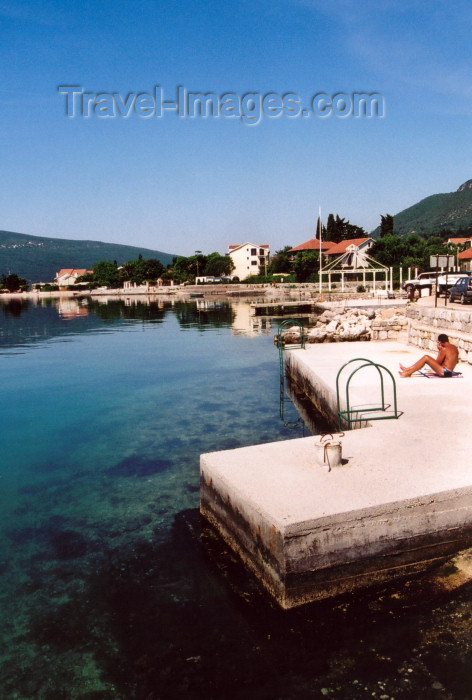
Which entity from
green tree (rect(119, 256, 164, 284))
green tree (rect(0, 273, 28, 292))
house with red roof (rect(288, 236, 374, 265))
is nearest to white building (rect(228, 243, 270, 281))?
house with red roof (rect(288, 236, 374, 265))

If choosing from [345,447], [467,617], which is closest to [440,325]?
[345,447]

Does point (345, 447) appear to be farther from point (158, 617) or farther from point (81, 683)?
point (81, 683)

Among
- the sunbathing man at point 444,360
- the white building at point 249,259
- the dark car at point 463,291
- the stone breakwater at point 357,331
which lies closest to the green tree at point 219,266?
the white building at point 249,259

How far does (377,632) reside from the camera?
5.40 metres

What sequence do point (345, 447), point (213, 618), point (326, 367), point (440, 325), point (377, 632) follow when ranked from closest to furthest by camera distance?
1. point (377, 632)
2. point (213, 618)
3. point (345, 447)
4. point (326, 367)
5. point (440, 325)

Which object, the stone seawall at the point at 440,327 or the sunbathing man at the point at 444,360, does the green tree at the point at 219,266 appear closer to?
the stone seawall at the point at 440,327

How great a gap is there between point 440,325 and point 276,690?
13.5 m

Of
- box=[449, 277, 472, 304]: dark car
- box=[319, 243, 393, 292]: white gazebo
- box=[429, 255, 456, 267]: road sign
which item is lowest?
box=[449, 277, 472, 304]: dark car

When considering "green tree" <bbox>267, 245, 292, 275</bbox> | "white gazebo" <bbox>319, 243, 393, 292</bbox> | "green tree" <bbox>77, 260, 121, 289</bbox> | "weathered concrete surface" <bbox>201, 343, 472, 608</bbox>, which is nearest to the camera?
"weathered concrete surface" <bbox>201, 343, 472, 608</bbox>

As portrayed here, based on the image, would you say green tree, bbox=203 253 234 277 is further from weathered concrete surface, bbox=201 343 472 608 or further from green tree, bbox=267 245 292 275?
weathered concrete surface, bbox=201 343 472 608

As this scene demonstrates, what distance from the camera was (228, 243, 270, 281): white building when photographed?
126 m

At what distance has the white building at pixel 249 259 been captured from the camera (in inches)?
4956

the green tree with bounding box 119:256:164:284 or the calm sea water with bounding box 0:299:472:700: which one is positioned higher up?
the green tree with bounding box 119:256:164:284

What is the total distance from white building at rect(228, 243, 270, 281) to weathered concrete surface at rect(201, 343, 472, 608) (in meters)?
119
